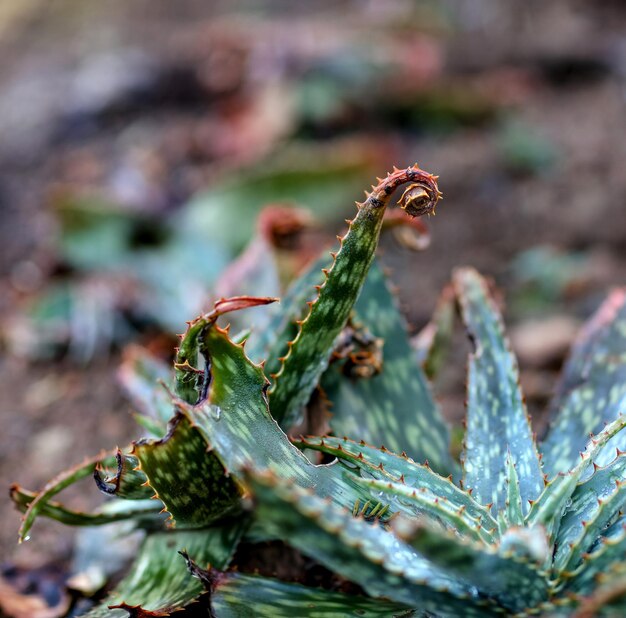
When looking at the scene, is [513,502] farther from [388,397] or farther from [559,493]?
[388,397]

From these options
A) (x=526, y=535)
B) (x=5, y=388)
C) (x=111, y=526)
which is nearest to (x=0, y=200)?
(x=5, y=388)

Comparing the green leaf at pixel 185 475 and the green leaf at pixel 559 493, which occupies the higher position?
the green leaf at pixel 185 475

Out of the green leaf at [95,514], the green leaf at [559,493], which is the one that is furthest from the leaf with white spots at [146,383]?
the green leaf at [559,493]

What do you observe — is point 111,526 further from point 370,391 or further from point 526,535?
point 526,535

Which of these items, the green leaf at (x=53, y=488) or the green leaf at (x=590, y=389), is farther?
the green leaf at (x=590, y=389)

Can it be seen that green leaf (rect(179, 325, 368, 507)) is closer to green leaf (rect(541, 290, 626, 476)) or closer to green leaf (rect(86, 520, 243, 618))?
green leaf (rect(86, 520, 243, 618))

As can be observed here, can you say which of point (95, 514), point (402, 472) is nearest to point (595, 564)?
point (402, 472)

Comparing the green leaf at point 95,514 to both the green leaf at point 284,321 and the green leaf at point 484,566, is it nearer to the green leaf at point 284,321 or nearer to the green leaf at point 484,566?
the green leaf at point 284,321
